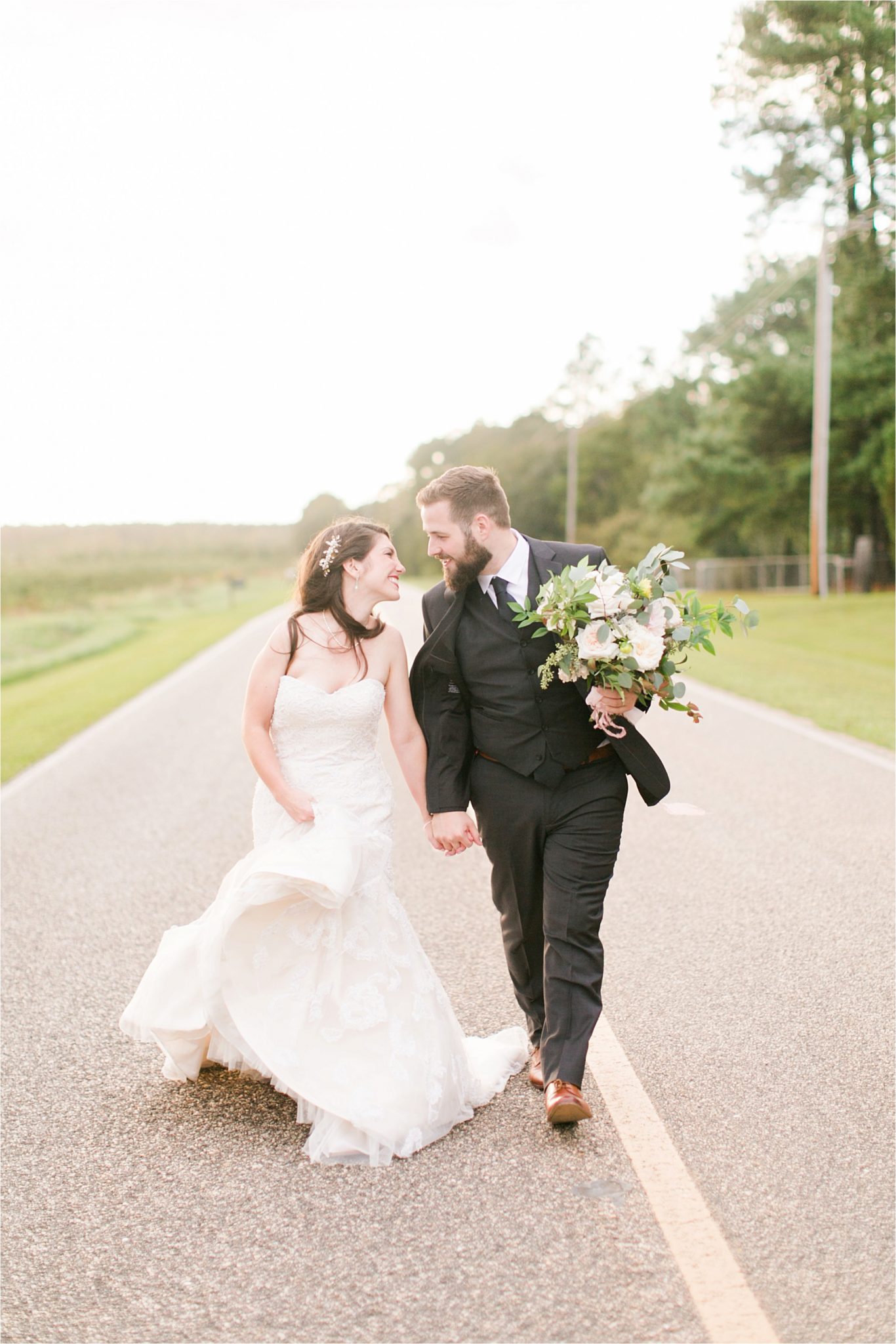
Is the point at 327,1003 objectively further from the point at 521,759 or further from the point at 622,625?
the point at 622,625

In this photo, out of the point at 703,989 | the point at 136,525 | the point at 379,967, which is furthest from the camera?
the point at 136,525

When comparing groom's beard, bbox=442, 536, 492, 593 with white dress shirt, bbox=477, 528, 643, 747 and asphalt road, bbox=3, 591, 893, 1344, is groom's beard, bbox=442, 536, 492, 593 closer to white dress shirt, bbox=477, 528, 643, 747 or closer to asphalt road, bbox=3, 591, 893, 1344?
white dress shirt, bbox=477, 528, 643, 747

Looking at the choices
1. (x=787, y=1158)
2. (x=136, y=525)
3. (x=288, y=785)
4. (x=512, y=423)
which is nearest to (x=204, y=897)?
(x=288, y=785)

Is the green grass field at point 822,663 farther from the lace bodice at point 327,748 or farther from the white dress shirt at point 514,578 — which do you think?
the lace bodice at point 327,748

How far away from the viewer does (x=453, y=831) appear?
13.9 ft

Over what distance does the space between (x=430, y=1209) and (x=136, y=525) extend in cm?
13707

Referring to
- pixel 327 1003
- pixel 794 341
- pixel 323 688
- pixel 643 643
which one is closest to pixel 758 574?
pixel 794 341

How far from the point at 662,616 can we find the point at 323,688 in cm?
126

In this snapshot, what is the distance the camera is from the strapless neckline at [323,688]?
4309mm

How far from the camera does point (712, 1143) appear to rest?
3609 mm

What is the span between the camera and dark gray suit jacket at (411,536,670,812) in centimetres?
418

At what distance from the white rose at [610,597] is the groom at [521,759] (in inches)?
11.3

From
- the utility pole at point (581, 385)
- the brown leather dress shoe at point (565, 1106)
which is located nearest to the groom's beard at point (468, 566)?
the brown leather dress shoe at point (565, 1106)

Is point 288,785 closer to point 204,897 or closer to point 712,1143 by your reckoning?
point 712,1143
